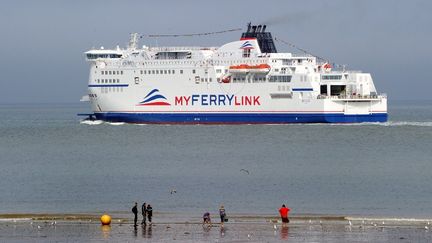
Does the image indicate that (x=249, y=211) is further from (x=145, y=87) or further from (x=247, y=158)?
(x=145, y=87)

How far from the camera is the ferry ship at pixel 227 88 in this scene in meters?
71.9

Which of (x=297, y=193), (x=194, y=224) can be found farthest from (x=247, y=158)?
(x=194, y=224)

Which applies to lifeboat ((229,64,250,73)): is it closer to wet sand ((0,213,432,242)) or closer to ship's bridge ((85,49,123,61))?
ship's bridge ((85,49,123,61))

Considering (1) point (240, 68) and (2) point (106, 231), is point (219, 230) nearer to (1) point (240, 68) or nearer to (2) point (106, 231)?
(2) point (106, 231)

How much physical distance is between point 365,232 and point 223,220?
412 cm

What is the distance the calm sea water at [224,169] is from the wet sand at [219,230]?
2.92 meters

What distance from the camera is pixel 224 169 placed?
48469 mm

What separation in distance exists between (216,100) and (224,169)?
83.3 feet

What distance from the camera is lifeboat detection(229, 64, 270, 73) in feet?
238

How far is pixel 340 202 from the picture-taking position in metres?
36.2

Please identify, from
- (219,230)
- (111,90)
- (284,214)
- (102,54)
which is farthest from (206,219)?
(102,54)

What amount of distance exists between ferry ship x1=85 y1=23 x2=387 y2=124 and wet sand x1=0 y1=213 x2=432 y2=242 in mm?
40721

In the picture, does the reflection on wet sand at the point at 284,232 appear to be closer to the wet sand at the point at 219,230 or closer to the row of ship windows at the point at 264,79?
the wet sand at the point at 219,230

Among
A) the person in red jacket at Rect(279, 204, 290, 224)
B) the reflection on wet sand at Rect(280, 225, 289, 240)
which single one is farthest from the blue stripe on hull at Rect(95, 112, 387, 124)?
the reflection on wet sand at Rect(280, 225, 289, 240)
